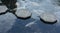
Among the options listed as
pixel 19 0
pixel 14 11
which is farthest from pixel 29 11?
pixel 19 0

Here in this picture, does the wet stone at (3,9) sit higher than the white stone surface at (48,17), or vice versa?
the wet stone at (3,9)

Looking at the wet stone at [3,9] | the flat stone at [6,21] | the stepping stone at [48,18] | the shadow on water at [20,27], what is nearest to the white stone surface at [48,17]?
the stepping stone at [48,18]

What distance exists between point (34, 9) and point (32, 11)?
0.06 m

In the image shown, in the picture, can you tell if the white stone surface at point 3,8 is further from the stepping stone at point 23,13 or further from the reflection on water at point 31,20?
the stepping stone at point 23,13

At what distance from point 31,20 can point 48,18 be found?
0.23 meters

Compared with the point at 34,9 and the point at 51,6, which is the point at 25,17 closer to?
the point at 34,9

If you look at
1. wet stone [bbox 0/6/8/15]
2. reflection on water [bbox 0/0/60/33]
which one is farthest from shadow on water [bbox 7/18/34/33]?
wet stone [bbox 0/6/8/15]

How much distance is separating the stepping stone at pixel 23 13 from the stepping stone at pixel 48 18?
0.18 metres

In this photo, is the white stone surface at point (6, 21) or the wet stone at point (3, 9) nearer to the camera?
the white stone surface at point (6, 21)

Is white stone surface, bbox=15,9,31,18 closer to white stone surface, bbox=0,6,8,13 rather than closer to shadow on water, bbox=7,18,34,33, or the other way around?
shadow on water, bbox=7,18,34,33

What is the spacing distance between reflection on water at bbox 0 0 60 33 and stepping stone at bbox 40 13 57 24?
0.15 feet

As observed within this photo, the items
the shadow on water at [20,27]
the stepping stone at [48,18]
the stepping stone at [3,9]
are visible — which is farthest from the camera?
the stepping stone at [3,9]

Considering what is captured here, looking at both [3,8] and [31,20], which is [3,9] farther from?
[31,20]

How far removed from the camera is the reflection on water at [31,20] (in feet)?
4.45
